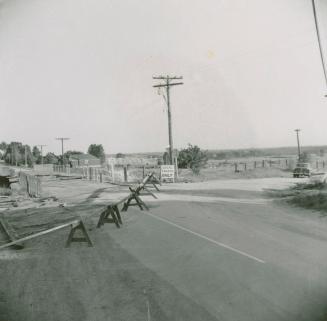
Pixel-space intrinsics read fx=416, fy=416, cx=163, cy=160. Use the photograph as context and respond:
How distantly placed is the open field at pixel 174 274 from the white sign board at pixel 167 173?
18447 mm

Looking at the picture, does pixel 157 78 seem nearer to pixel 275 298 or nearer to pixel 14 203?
pixel 14 203

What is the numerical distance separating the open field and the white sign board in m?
18.4

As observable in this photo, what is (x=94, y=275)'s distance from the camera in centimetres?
613

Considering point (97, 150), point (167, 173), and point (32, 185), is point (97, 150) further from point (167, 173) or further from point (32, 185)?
point (32, 185)

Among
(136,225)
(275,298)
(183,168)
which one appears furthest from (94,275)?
(183,168)

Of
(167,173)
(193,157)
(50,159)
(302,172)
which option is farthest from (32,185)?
(50,159)

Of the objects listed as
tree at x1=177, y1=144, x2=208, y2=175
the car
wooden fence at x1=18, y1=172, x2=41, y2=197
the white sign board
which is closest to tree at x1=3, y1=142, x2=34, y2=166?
tree at x1=177, y1=144, x2=208, y2=175

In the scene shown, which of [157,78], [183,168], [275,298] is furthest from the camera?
[183,168]

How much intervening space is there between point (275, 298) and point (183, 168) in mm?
36790

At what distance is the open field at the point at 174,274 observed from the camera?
4824 mm

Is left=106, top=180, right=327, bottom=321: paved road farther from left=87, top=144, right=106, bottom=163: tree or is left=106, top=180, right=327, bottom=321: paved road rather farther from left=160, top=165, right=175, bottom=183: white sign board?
left=87, top=144, right=106, bottom=163: tree

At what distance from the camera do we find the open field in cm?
482

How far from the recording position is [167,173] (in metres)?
29.4

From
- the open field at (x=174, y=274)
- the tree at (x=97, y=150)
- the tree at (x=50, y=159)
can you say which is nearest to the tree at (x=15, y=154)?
the tree at (x=50, y=159)
